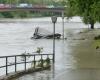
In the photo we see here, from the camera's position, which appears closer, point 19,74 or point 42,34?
point 19,74

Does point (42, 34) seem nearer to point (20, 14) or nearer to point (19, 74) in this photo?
point (19, 74)

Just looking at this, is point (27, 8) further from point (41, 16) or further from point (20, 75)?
point (20, 75)

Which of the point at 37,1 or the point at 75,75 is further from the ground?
the point at 37,1

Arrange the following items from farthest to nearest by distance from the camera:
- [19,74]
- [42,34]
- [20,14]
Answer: [20,14], [42,34], [19,74]

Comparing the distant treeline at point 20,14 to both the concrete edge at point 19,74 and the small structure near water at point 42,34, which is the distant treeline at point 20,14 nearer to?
the small structure near water at point 42,34

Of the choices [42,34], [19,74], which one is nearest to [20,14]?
[42,34]

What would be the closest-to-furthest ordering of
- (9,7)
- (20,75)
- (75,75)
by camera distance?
(20,75) < (75,75) < (9,7)

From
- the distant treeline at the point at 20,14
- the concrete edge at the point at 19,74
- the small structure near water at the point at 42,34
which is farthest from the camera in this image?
the distant treeline at the point at 20,14

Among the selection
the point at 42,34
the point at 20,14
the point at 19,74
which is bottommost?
the point at 19,74

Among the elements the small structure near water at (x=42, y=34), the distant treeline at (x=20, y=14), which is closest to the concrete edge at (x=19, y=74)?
the small structure near water at (x=42, y=34)

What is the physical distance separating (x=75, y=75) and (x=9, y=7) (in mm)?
110981

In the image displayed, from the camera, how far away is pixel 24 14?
6550 inches

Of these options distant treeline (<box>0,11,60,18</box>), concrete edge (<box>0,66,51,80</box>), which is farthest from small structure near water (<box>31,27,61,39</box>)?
distant treeline (<box>0,11,60,18</box>)

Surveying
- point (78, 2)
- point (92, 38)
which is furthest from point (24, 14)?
point (78, 2)
